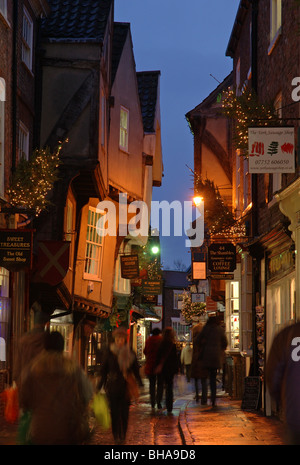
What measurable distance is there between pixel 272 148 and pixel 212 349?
5.41 meters

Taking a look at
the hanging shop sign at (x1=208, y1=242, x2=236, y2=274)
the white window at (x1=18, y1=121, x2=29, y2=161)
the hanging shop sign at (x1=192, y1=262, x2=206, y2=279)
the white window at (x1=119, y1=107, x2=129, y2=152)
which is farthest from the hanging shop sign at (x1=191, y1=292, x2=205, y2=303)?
the white window at (x1=18, y1=121, x2=29, y2=161)

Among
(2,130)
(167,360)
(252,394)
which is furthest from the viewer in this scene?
(252,394)

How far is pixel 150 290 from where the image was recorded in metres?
36.3

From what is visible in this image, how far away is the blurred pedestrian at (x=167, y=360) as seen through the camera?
53.6 ft

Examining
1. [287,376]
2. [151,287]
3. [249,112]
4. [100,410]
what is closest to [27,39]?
[249,112]

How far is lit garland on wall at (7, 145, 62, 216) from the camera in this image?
53.0 ft

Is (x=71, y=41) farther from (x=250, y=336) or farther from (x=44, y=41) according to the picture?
(x=250, y=336)

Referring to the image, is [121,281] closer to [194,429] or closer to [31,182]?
[31,182]

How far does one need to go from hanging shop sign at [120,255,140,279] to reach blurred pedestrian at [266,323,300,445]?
23.1m

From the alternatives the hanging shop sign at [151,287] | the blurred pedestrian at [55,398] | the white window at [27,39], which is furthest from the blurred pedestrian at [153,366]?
the hanging shop sign at [151,287]

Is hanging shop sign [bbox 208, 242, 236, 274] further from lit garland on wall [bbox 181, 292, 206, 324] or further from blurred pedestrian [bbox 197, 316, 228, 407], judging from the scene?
lit garland on wall [bbox 181, 292, 206, 324]

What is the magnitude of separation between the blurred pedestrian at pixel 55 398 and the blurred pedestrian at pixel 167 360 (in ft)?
28.4

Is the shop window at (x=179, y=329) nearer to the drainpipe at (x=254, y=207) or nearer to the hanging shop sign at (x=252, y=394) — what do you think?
the drainpipe at (x=254, y=207)

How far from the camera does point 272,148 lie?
13.2 m
